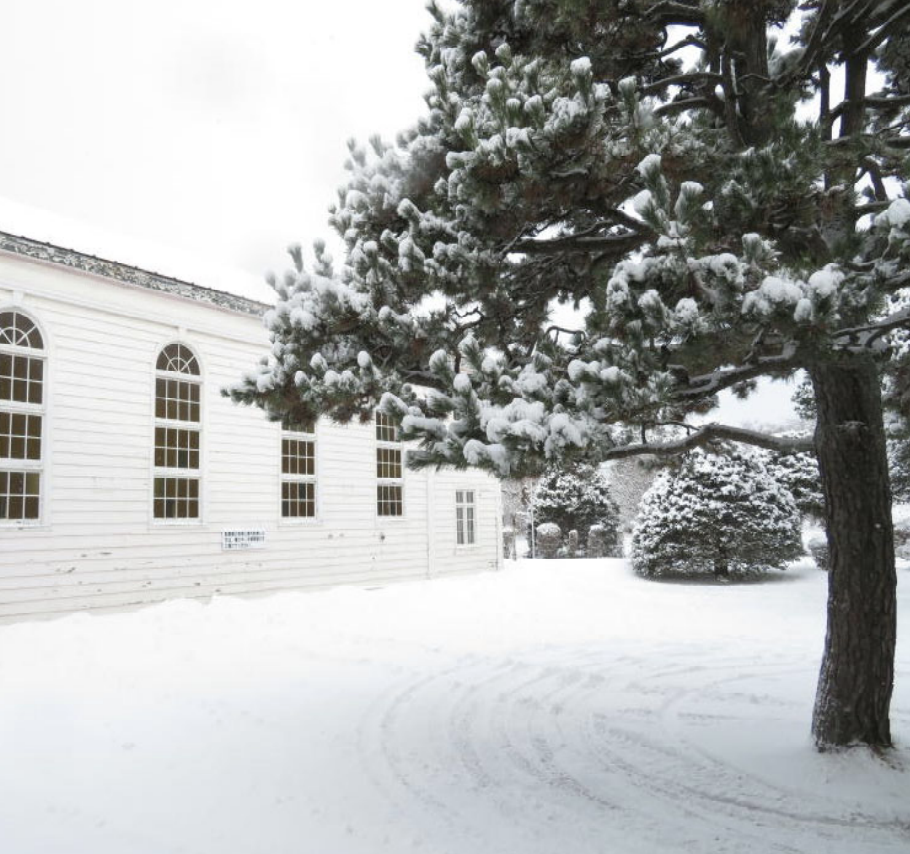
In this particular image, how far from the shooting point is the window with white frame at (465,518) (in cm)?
1352

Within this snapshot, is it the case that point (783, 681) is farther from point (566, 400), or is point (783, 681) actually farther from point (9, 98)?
point (9, 98)

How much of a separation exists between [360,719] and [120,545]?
5.31 metres

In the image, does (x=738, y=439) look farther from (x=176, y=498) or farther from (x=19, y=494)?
(x=19, y=494)

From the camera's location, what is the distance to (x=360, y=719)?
4848mm

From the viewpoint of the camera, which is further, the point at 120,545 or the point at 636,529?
the point at 636,529

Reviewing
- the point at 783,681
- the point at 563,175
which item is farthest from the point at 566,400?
the point at 783,681

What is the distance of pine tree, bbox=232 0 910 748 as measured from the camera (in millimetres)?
2787

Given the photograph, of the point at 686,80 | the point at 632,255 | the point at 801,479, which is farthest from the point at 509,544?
the point at 686,80

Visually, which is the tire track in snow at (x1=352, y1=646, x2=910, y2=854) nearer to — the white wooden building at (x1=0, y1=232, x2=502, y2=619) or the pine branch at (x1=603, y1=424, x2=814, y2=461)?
the pine branch at (x1=603, y1=424, x2=814, y2=461)

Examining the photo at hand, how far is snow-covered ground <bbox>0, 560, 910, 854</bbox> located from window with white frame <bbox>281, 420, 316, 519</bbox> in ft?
8.56

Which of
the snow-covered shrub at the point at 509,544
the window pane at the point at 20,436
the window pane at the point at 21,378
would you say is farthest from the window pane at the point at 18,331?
the snow-covered shrub at the point at 509,544

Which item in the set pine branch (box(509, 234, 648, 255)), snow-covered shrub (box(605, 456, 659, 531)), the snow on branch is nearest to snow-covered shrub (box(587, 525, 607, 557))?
snow-covered shrub (box(605, 456, 659, 531))

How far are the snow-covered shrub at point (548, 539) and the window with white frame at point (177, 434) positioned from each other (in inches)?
456

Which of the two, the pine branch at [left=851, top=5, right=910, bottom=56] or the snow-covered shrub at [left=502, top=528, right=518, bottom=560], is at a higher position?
the pine branch at [left=851, top=5, right=910, bottom=56]
